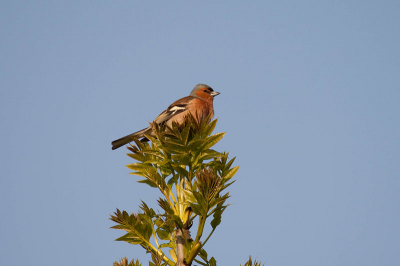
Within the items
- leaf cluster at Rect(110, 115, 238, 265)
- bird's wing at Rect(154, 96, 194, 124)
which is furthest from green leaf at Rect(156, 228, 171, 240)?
bird's wing at Rect(154, 96, 194, 124)

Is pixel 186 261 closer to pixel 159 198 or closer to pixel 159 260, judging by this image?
pixel 159 260

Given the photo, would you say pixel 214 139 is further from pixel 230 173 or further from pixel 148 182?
pixel 148 182

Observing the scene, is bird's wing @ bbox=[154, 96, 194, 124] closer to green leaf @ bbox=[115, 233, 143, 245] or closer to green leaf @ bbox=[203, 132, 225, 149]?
green leaf @ bbox=[203, 132, 225, 149]

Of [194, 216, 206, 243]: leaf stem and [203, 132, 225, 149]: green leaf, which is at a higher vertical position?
[203, 132, 225, 149]: green leaf

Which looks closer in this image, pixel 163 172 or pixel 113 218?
pixel 113 218

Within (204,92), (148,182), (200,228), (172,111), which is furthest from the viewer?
(204,92)

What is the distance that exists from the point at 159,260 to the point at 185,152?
97 centimetres

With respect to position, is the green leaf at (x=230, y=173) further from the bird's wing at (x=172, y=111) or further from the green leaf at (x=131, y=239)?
the bird's wing at (x=172, y=111)

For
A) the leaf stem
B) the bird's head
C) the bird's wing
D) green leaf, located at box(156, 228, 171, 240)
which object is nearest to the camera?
the leaf stem

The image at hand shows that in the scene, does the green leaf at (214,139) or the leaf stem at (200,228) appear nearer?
the leaf stem at (200,228)

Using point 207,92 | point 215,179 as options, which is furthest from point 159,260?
point 207,92

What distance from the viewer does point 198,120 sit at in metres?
3.76

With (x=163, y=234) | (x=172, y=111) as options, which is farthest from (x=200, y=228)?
(x=172, y=111)

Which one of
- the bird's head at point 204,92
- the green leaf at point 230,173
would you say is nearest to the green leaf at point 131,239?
the green leaf at point 230,173
